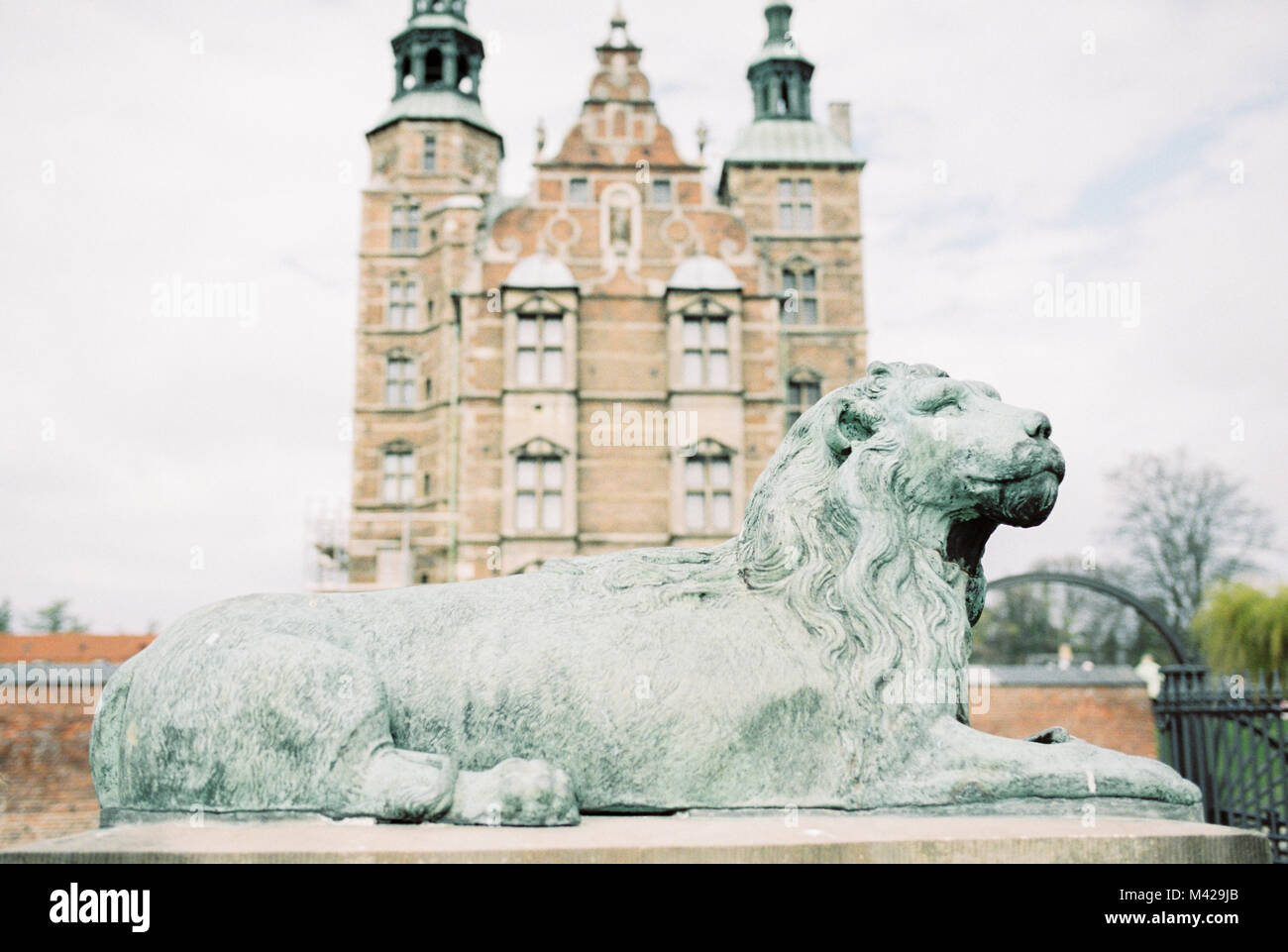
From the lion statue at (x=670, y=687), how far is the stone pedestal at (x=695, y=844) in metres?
0.16

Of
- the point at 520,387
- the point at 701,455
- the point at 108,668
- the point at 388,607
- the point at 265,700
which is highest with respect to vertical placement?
the point at 520,387

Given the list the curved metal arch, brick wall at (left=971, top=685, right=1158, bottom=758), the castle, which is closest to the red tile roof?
the castle

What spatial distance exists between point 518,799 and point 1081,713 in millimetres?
11404

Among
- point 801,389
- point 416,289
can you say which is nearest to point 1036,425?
point 801,389

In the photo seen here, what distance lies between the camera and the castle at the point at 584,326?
24.5 metres

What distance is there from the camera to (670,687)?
3.09 meters

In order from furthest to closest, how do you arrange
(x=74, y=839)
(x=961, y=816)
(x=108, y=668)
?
(x=108, y=668)
(x=961, y=816)
(x=74, y=839)

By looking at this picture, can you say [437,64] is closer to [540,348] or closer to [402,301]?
[402,301]

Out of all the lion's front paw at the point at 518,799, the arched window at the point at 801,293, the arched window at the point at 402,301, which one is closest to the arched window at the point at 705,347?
the arched window at the point at 801,293

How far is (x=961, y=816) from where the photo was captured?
295 cm

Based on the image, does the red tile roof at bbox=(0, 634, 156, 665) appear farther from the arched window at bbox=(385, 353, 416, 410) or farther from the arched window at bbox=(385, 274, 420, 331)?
the arched window at bbox=(385, 274, 420, 331)
